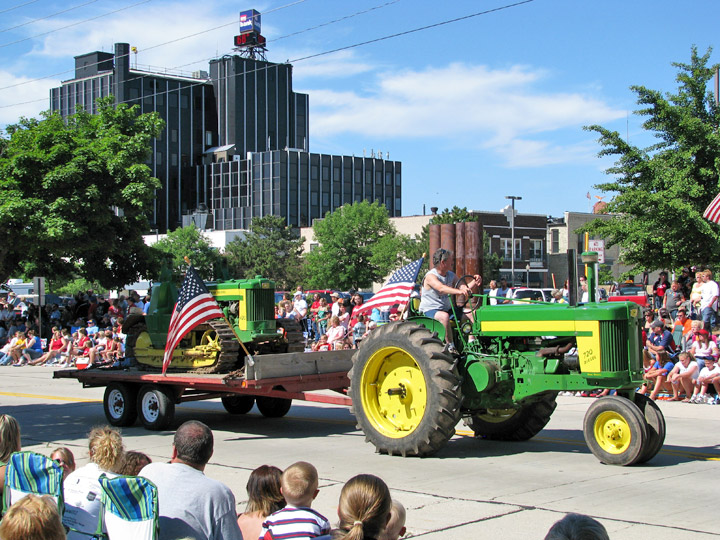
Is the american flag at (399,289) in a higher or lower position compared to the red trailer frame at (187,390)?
higher

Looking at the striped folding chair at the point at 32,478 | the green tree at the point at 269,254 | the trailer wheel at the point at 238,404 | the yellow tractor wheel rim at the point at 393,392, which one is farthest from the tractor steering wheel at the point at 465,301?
the green tree at the point at 269,254

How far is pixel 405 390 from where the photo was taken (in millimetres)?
10781

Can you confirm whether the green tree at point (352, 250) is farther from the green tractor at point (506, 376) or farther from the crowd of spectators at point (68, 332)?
the green tractor at point (506, 376)

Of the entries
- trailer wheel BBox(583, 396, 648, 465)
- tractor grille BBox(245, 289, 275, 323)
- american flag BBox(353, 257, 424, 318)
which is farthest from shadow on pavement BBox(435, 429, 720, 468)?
tractor grille BBox(245, 289, 275, 323)

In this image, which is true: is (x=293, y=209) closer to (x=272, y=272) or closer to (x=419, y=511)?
(x=272, y=272)

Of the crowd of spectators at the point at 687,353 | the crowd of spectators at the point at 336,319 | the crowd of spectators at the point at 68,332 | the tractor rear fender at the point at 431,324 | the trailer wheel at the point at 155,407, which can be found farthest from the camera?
the crowd of spectators at the point at 68,332

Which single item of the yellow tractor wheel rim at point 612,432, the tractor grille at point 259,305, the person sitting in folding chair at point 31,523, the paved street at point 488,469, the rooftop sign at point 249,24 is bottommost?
the paved street at point 488,469

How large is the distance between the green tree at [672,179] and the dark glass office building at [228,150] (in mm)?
89229

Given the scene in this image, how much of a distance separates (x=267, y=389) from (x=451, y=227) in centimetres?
816

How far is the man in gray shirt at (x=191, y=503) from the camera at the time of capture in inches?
184

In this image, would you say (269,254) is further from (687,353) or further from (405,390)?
(405,390)

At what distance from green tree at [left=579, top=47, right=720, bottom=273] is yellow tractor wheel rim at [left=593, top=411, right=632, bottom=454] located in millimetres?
13887

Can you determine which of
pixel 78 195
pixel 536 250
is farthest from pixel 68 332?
pixel 536 250

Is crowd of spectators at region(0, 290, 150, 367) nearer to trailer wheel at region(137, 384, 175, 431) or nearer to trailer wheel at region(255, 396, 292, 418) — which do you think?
trailer wheel at region(255, 396, 292, 418)
